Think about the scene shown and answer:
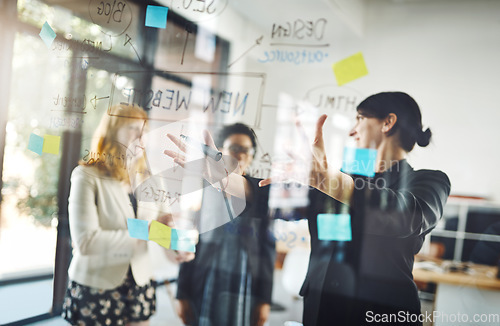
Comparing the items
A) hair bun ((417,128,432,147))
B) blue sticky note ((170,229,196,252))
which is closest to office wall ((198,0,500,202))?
hair bun ((417,128,432,147))

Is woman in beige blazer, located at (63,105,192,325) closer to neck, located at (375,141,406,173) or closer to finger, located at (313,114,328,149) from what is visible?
finger, located at (313,114,328,149)

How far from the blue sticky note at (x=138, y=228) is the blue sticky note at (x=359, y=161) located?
2.50 feet

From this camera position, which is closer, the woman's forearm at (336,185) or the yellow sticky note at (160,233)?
the woman's forearm at (336,185)

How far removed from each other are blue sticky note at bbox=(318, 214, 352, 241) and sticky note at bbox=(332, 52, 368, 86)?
41 centimetres

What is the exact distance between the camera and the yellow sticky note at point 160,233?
1467 mm

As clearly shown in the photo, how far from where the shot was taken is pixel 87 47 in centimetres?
159

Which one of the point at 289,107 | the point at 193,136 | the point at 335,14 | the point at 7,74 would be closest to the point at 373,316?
the point at 289,107

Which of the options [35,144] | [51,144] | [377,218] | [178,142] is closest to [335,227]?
[377,218]

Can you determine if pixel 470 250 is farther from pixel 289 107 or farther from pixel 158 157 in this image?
pixel 158 157

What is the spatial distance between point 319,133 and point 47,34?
123 centimetres

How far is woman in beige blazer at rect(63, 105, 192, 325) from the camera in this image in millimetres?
1518

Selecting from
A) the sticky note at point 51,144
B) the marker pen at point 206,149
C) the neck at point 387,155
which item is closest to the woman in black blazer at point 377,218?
the neck at point 387,155

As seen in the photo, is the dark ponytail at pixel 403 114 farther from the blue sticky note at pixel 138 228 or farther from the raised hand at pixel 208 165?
the blue sticky note at pixel 138 228

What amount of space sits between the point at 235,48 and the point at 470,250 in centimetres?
95
